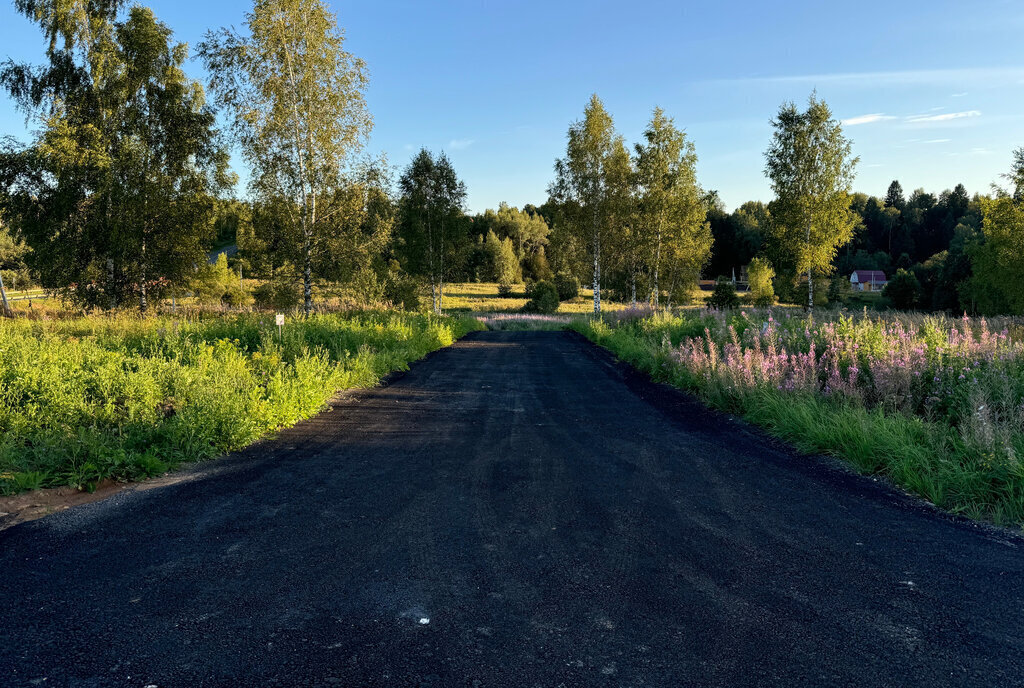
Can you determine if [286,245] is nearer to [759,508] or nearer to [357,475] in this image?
[357,475]

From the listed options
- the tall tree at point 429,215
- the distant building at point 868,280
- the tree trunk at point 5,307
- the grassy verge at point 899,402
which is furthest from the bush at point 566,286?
the distant building at point 868,280

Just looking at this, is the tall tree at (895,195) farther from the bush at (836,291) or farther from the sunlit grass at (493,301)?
the sunlit grass at (493,301)

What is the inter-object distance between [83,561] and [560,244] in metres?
34.8

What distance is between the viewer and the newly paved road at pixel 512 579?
8.20ft

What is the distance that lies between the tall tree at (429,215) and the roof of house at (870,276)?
3260 inches

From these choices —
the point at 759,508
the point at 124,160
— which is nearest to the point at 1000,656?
the point at 759,508

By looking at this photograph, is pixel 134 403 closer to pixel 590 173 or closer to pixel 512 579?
pixel 512 579

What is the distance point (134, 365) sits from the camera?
803 cm

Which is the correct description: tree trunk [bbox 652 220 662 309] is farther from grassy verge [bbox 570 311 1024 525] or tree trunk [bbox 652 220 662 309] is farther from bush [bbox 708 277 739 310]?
grassy verge [bbox 570 311 1024 525]

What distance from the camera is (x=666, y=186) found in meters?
30.2

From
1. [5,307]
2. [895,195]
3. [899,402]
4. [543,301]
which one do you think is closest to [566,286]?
[543,301]

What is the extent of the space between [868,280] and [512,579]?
105 m

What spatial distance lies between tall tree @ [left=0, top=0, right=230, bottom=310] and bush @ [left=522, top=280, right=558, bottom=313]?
27.7 metres

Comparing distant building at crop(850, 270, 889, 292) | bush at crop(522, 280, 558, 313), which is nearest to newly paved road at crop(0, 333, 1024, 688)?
bush at crop(522, 280, 558, 313)
